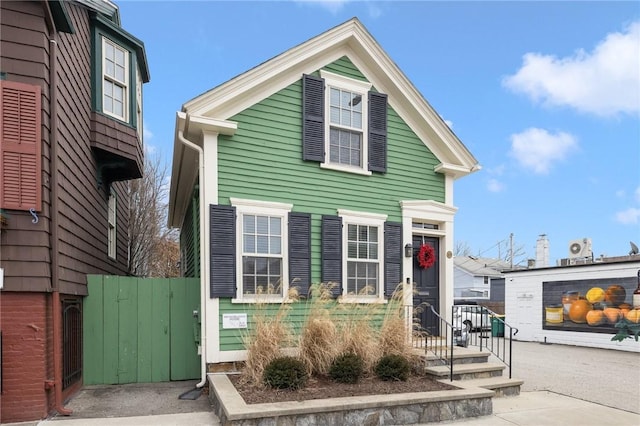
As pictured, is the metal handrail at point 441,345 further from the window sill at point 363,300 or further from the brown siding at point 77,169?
the brown siding at point 77,169

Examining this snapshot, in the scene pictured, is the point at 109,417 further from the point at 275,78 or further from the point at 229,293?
the point at 275,78

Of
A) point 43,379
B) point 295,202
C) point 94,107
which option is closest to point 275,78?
point 295,202

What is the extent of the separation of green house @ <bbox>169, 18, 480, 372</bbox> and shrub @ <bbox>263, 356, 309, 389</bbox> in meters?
1.19

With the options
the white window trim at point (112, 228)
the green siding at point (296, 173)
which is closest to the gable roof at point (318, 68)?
the green siding at point (296, 173)

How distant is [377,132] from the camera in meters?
8.11

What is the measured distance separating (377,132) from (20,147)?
5521mm

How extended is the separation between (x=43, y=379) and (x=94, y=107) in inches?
177

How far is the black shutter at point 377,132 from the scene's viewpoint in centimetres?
803

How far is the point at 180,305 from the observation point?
739cm

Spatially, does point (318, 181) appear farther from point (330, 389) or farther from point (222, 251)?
point (330, 389)

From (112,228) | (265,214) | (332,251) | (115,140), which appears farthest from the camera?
(112,228)

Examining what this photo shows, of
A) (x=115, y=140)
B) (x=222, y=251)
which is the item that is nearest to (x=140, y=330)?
(x=222, y=251)

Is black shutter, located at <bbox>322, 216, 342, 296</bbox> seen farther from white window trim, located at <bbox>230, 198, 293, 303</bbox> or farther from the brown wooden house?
the brown wooden house

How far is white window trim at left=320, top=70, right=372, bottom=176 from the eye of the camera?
7668 mm
